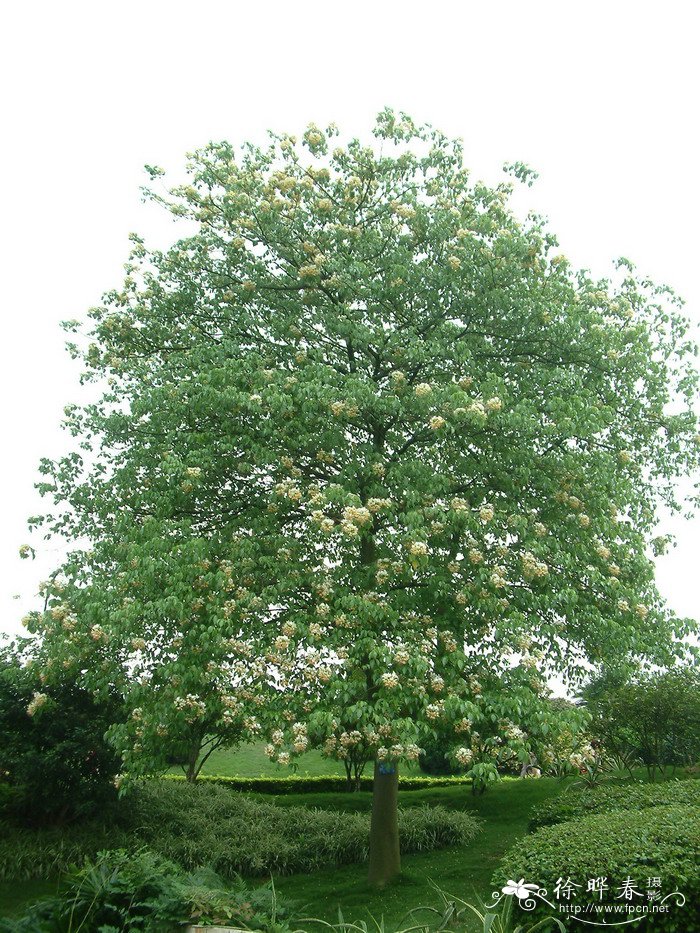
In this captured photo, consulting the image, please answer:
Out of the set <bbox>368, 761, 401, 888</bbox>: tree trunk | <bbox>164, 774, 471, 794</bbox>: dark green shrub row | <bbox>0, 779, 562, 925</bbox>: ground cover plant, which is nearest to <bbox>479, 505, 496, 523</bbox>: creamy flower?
<bbox>0, 779, 562, 925</bbox>: ground cover plant

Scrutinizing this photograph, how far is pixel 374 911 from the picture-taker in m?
11.6

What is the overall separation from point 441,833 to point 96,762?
7710 millimetres

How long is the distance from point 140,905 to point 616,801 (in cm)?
615

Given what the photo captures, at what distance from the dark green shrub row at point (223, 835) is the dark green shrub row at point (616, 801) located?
246 inches

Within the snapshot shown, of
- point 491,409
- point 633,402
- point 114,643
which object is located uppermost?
point 633,402

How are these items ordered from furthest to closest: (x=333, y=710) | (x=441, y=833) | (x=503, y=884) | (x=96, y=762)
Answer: (x=441, y=833)
(x=96, y=762)
(x=333, y=710)
(x=503, y=884)

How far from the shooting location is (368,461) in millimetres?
11797

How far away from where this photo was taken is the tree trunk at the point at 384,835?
13297 millimetres

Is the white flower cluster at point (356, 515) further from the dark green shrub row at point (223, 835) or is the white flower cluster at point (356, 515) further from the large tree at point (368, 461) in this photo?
the dark green shrub row at point (223, 835)

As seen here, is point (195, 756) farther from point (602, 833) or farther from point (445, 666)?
point (602, 833)

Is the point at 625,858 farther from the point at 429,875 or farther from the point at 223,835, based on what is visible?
the point at 223,835

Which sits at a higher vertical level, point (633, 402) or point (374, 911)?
point (633, 402)

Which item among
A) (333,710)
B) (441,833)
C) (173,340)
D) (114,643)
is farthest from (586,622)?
(173,340)

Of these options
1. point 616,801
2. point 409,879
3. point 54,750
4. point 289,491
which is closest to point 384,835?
→ point 409,879
